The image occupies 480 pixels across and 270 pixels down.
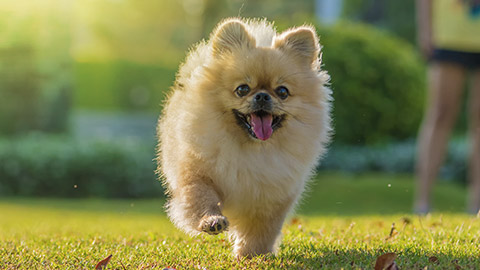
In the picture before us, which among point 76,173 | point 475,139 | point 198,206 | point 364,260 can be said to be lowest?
point 76,173

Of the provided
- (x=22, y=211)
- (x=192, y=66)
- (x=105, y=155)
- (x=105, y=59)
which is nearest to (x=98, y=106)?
(x=105, y=59)

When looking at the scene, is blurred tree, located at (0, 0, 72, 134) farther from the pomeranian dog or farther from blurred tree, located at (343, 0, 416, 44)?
the pomeranian dog

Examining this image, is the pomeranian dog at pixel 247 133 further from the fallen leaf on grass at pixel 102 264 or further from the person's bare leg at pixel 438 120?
the person's bare leg at pixel 438 120

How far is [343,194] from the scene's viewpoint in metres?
9.39

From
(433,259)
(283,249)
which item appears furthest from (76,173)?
(433,259)

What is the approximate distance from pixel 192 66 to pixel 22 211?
577 centimetres

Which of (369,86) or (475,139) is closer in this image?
(475,139)

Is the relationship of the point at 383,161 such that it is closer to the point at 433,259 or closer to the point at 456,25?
the point at 456,25

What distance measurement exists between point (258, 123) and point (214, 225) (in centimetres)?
63

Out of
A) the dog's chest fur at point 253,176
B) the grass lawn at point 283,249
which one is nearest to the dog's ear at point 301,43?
the dog's chest fur at point 253,176

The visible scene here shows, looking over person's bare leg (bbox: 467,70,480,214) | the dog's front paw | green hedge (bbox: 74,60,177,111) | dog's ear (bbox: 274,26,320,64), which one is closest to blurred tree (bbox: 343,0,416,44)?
green hedge (bbox: 74,60,177,111)

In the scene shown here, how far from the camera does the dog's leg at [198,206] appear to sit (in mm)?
2703

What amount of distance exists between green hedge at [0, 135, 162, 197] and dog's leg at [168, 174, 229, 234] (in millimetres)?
6833

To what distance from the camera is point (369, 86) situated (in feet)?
37.3
